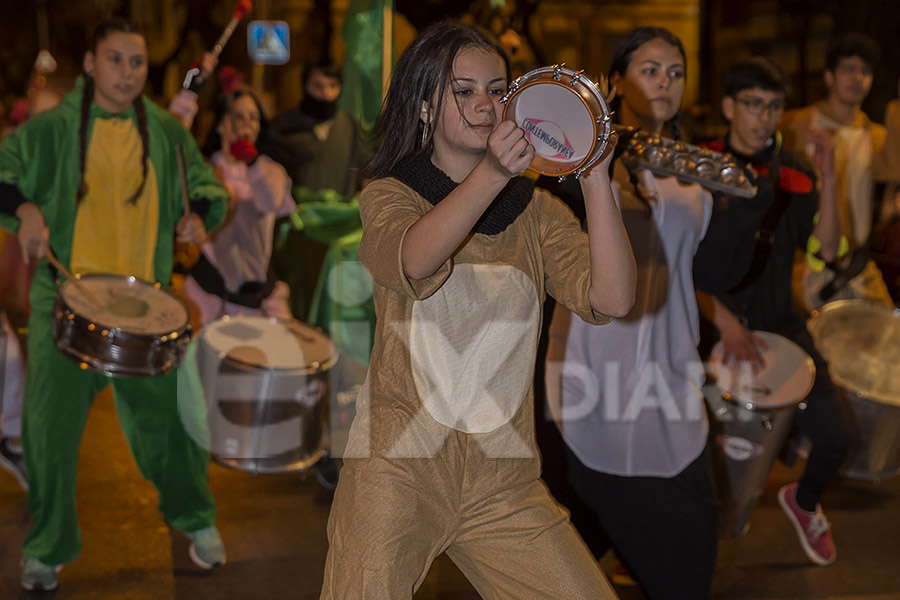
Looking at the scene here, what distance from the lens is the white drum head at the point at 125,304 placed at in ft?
11.2

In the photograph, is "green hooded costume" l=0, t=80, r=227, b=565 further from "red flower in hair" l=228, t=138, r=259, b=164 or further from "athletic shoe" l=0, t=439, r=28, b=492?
"red flower in hair" l=228, t=138, r=259, b=164

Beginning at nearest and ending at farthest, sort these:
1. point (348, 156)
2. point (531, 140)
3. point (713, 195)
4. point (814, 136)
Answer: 1. point (531, 140)
2. point (713, 195)
3. point (814, 136)
4. point (348, 156)

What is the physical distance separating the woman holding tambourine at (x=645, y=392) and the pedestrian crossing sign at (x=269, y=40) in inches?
272

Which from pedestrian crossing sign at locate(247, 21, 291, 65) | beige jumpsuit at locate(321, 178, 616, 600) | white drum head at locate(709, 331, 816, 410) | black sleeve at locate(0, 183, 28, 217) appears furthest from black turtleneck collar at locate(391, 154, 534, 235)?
pedestrian crossing sign at locate(247, 21, 291, 65)

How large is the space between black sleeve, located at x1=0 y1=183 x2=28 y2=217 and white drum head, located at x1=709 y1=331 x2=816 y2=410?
2090 mm

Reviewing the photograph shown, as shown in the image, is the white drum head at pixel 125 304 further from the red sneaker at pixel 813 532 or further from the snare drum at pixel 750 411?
the red sneaker at pixel 813 532

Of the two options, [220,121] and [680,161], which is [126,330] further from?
[220,121]

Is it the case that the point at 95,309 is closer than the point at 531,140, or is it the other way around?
the point at 531,140

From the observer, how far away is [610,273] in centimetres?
201

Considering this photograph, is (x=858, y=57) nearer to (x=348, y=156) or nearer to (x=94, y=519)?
(x=348, y=156)

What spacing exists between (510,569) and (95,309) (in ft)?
6.10

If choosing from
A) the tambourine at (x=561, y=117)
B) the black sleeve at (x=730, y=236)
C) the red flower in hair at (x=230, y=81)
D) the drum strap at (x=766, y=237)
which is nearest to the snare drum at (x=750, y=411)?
the drum strap at (x=766, y=237)

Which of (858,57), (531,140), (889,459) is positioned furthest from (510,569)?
(858,57)

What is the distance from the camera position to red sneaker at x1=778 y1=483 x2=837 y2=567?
395 centimetres
